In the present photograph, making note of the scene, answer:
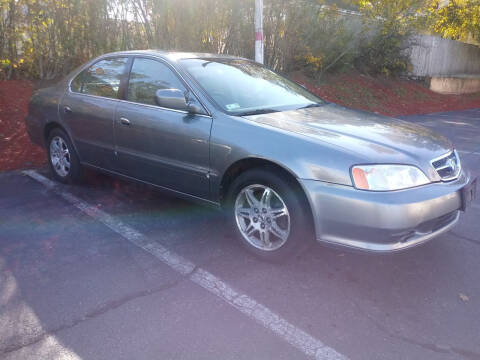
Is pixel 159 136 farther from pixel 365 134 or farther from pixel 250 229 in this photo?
pixel 365 134

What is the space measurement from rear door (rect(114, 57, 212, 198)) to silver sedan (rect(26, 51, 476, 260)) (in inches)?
0.5

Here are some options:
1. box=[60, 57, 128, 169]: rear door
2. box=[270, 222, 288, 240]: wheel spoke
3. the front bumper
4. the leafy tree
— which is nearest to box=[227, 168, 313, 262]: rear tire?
box=[270, 222, 288, 240]: wheel spoke

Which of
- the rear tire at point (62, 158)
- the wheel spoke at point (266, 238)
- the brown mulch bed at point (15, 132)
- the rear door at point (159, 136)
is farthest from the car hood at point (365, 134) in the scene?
the brown mulch bed at point (15, 132)

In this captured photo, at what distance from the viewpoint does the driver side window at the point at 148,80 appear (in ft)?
13.1

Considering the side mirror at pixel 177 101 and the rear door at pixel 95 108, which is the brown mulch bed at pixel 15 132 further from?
the side mirror at pixel 177 101

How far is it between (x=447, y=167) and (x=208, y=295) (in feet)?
6.59

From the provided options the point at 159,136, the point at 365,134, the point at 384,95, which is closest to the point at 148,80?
the point at 159,136

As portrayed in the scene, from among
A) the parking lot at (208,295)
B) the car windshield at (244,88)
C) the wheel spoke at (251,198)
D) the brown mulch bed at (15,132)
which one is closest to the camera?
the parking lot at (208,295)

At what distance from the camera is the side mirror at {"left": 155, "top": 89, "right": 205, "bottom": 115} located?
12.0ft

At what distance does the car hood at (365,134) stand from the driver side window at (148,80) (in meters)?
0.96

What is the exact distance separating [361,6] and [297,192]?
13604 mm

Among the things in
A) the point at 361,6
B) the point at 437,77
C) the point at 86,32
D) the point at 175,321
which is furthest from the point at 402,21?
the point at 175,321

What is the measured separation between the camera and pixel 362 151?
2986mm

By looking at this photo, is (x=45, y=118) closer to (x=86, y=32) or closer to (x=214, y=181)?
(x=214, y=181)
